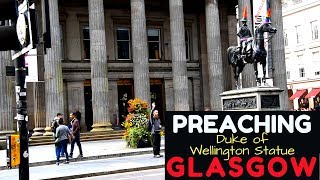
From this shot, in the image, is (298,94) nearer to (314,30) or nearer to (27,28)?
(314,30)

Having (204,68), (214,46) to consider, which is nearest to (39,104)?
(214,46)

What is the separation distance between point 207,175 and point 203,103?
36430mm

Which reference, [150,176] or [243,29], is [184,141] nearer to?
[150,176]

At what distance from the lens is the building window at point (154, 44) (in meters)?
39.1

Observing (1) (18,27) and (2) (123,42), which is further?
(2) (123,42)

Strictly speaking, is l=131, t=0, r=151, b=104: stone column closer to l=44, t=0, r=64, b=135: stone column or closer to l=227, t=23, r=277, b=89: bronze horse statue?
l=44, t=0, r=64, b=135: stone column

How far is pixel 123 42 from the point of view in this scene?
38125 mm

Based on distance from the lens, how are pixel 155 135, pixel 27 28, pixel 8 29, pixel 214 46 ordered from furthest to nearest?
pixel 214 46, pixel 155 135, pixel 8 29, pixel 27 28

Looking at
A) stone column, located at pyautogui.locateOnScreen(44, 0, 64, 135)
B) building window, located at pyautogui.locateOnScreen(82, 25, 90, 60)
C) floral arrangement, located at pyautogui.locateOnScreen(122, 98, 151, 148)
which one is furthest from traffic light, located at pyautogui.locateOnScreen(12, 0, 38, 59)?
building window, located at pyautogui.locateOnScreen(82, 25, 90, 60)

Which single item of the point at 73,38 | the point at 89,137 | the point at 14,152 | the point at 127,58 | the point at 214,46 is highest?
the point at 73,38

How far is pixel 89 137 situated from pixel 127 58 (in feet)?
30.9

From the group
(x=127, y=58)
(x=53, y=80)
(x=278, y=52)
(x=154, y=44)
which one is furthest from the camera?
(x=154, y=44)

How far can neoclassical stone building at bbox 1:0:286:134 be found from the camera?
30656 mm

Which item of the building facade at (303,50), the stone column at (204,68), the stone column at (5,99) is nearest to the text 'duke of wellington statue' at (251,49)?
the stone column at (5,99)
